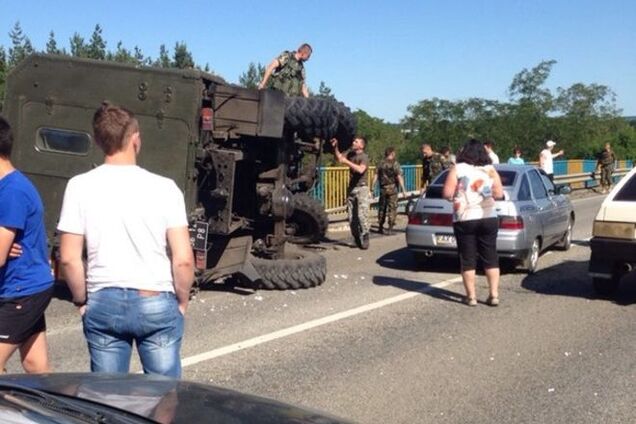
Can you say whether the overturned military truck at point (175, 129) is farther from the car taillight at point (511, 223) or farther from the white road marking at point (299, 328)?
the car taillight at point (511, 223)

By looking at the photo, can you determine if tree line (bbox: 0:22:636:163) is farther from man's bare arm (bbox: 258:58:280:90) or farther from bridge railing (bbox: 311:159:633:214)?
man's bare arm (bbox: 258:58:280:90)

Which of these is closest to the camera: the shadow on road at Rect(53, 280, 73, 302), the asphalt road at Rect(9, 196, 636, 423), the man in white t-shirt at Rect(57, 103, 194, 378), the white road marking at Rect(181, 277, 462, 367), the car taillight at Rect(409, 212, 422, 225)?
the man in white t-shirt at Rect(57, 103, 194, 378)

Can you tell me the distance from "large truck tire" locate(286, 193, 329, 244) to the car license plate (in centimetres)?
181

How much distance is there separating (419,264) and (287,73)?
330 centimetres

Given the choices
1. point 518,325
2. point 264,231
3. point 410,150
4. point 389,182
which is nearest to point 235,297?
point 264,231

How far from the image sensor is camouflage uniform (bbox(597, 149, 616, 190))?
30.2 metres

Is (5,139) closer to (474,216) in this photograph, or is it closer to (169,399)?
(169,399)

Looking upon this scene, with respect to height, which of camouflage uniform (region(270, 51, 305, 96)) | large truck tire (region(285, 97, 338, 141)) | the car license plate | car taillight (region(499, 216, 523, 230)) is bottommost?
the car license plate

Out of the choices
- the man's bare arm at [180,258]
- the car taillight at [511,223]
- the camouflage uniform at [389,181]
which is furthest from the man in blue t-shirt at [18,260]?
the camouflage uniform at [389,181]

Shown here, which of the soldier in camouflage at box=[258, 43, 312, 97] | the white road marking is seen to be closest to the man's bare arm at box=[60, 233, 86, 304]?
the white road marking

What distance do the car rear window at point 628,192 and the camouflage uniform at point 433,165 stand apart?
9558 mm

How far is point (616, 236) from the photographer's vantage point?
913 cm

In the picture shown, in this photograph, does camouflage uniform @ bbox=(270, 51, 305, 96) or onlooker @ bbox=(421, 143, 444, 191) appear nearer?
camouflage uniform @ bbox=(270, 51, 305, 96)

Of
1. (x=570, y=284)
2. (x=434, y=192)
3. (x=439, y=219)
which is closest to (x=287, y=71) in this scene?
(x=434, y=192)
